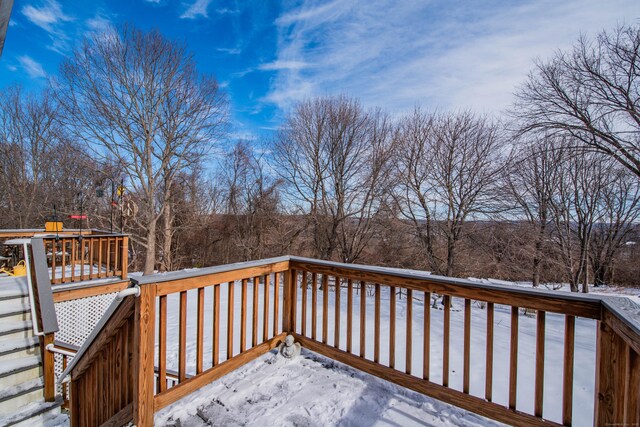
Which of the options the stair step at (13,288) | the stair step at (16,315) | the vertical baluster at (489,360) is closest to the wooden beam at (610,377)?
the vertical baluster at (489,360)

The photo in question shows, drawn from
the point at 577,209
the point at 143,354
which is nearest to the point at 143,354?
the point at 143,354

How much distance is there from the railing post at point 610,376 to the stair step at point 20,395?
5.51 meters

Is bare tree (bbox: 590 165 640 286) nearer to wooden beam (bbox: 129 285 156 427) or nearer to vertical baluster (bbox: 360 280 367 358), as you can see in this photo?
vertical baluster (bbox: 360 280 367 358)

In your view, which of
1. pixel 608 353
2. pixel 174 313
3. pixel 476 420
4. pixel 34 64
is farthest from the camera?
pixel 34 64

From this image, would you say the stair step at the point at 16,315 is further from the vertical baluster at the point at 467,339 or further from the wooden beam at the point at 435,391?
the vertical baluster at the point at 467,339

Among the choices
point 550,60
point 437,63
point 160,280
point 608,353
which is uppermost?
point 550,60

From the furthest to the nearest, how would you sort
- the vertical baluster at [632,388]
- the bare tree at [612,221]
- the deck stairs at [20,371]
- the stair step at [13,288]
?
1. the bare tree at [612,221]
2. the stair step at [13,288]
3. the deck stairs at [20,371]
4. the vertical baluster at [632,388]

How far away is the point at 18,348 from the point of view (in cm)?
353

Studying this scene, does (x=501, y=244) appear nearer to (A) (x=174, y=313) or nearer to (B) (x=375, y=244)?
(B) (x=375, y=244)

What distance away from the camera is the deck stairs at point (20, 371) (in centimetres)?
315

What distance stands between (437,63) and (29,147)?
669 inches

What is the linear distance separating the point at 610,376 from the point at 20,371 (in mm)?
5730

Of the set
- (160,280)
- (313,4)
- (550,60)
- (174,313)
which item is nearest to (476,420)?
(160,280)

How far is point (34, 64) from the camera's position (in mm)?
9227
